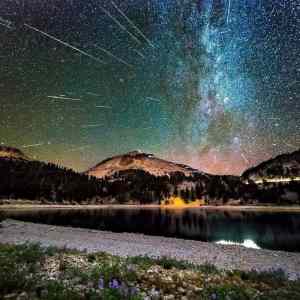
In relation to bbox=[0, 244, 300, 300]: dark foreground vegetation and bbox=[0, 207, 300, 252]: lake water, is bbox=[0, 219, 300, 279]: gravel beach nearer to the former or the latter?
bbox=[0, 244, 300, 300]: dark foreground vegetation

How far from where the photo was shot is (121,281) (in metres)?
8.23

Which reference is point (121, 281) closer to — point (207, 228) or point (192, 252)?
point (192, 252)

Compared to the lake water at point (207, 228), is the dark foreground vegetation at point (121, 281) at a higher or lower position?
lower

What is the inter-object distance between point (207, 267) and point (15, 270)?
766cm

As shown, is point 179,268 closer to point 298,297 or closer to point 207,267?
point 207,267

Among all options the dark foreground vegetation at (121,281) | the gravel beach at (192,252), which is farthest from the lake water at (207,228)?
the dark foreground vegetation at (121,281)

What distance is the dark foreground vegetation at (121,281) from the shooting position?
671 centimetres

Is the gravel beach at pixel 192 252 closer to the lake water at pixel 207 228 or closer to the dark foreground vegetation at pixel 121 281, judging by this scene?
the dark foreground vegetation at pixel 121 281

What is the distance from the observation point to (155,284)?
882 centimetres

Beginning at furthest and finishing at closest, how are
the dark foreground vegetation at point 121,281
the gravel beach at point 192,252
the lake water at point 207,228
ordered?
the lake water at point 207,228 < the gravel beach at point 192,252 < the dark foreground vegetation at point 121,281

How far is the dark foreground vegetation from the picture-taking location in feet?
22.0

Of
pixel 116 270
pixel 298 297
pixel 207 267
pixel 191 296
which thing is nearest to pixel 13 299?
pixel 116 270

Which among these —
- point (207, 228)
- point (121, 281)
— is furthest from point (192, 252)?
point (207, 228)

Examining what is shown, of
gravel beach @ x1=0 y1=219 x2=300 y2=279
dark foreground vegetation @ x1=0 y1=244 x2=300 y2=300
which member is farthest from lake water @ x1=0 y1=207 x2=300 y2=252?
dark foreground vegetation @ x1=0 y1=244 x2=300 y2=300
